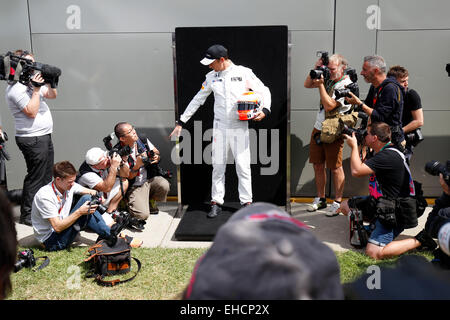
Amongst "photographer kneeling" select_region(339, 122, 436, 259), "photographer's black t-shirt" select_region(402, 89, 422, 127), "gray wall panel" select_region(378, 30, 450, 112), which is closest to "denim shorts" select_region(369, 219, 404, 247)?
"photographer kneeling" select_region(339, 122, 436, 259)

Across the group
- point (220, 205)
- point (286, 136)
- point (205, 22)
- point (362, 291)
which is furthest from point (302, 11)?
point (362, 291)

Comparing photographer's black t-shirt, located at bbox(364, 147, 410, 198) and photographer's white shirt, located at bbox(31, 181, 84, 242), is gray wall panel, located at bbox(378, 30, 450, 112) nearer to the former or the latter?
photographer's black t-shirt, located at bbox(364, 147, 410, 198)

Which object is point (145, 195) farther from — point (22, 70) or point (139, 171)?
point (22, 70)

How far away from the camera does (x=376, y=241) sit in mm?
4023

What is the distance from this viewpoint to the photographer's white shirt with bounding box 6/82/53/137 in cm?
467

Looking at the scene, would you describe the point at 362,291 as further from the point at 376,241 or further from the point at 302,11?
the point at 302,11

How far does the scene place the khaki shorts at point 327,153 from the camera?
16.8ft

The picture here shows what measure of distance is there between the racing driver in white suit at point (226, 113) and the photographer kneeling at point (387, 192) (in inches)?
51.0

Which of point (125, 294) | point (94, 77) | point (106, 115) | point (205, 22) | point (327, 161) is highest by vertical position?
point (205, 22)

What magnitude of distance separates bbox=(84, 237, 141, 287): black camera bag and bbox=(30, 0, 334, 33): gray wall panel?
304 centimetres

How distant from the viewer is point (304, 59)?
5.52 m

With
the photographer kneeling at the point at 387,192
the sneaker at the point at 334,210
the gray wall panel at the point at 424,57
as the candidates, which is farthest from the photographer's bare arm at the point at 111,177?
the gray wall panel at the point at 424,57
